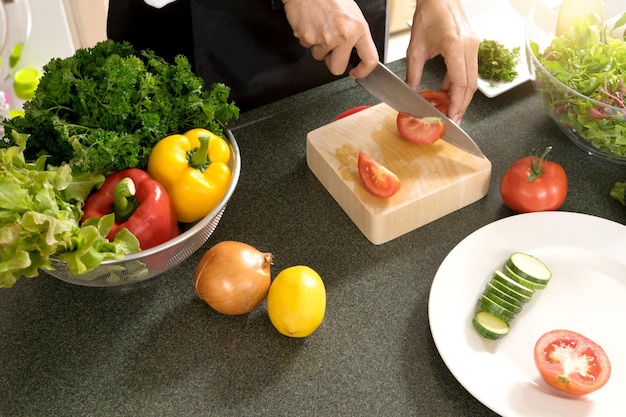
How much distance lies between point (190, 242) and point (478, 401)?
0.48m

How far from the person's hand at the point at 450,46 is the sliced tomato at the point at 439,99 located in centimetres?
1

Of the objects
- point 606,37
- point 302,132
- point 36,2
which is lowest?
point 36,2

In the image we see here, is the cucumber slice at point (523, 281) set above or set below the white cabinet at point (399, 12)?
above

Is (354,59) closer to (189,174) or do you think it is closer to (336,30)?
(336,30)

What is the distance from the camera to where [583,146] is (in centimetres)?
127

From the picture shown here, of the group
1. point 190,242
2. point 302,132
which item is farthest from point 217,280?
point 302,132

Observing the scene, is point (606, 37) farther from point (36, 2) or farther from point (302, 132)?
point (36, 2)

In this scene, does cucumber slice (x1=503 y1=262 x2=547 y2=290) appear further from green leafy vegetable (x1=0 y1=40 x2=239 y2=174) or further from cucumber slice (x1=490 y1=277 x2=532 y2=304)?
green leafy vegetable (x1=0 y1=40 x2=239 y2=174)

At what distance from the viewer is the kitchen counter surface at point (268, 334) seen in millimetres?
926

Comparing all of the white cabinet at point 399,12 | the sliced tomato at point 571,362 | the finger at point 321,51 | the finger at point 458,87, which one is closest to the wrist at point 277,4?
the finger at point 321,51

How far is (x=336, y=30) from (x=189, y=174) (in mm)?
372

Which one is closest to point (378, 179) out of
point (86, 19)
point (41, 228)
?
point (41, 228)

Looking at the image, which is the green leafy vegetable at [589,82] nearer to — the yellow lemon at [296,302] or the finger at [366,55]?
the finger at [366,55]

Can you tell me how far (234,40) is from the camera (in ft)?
4.39
